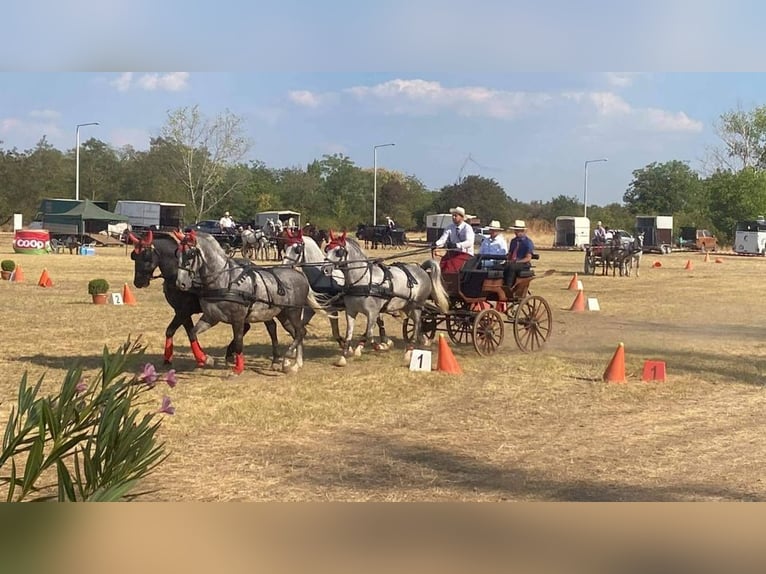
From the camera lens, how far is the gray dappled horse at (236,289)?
873cm

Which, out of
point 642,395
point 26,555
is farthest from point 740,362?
point 26,555

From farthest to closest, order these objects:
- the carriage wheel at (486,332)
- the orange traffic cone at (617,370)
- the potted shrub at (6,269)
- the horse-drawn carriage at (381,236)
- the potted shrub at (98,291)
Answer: the potted shrub at (6,269) → the potted shrub at (98,291) → the horse-drawn carriage at (381,236) → the carriage wheel at (486,332) → the orange traffic cone at (617,370)

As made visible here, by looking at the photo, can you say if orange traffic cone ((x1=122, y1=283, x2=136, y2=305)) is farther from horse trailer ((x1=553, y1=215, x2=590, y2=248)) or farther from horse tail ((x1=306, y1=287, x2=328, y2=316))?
horse trailer ((x1=553, y1=215, x2=590, y2=248))

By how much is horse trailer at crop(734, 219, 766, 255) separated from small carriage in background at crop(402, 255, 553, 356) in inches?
912

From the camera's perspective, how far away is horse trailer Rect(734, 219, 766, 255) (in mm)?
32859

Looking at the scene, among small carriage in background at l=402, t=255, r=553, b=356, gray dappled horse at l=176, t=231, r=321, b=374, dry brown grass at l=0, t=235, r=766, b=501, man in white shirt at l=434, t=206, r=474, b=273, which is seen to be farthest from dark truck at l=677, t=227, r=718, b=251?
gray dappled horse at l=176, t=231, r=321, b=374

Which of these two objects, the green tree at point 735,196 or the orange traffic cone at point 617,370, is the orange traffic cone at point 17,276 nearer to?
the orange traffic cone at point 617,370

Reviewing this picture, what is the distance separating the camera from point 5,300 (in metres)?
16.5

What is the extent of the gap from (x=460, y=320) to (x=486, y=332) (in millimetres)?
561

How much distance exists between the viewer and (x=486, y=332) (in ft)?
35.8

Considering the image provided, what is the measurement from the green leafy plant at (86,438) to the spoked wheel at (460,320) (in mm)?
8133

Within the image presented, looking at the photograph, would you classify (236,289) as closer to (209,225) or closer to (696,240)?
(209,225)

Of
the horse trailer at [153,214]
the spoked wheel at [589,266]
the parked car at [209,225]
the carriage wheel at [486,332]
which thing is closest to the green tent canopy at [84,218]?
the horse trailer at [153,214]

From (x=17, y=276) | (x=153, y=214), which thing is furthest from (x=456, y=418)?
(x=17, y=276)
